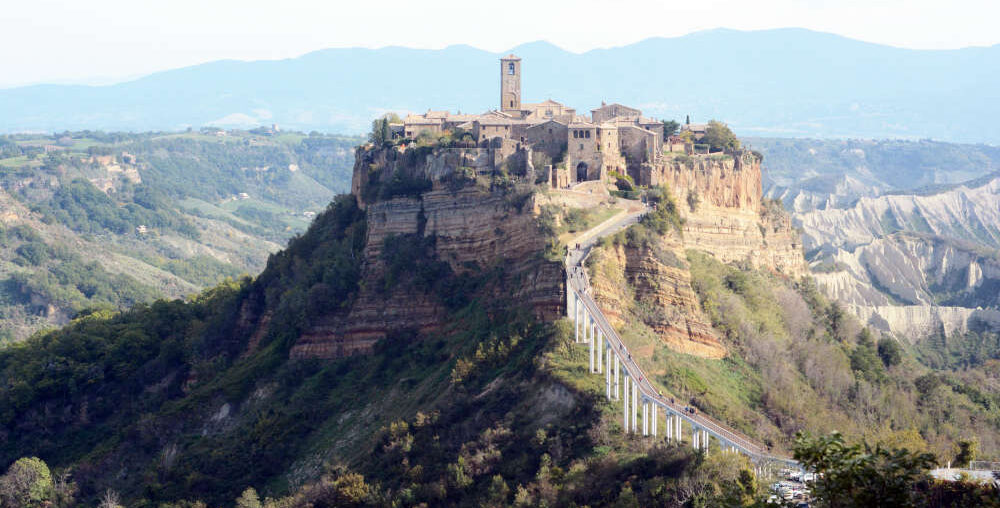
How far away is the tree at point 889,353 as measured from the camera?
6328cm

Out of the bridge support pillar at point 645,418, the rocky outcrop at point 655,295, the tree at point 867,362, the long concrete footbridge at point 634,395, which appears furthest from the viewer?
the tree at point 867,362

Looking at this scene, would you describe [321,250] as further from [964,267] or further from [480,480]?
[964,267]

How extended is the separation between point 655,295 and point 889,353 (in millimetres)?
18718

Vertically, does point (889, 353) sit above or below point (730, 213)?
Answer: below

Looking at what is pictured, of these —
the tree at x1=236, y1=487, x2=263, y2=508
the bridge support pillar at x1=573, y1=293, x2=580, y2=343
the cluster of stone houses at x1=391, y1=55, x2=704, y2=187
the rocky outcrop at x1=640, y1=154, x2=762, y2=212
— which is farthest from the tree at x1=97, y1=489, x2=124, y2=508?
the rocky outcrop at x1=640, y1=154, x2=762, y2=212

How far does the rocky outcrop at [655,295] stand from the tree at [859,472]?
903 inches

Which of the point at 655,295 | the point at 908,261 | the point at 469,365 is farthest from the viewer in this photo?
the point at 908,261

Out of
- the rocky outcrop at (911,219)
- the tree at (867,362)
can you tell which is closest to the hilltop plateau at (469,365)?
the tree at (867,362)

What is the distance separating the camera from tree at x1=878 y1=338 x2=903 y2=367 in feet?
208

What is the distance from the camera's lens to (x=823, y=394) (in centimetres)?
5359

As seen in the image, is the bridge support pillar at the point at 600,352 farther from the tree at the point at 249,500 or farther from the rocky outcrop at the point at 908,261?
the rocky outcrop at the point at 908,261

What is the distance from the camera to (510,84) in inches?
2813

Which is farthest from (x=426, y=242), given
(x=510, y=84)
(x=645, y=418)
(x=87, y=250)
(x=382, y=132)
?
(x=87, y=250)

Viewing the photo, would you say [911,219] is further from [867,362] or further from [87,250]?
[87,250]
